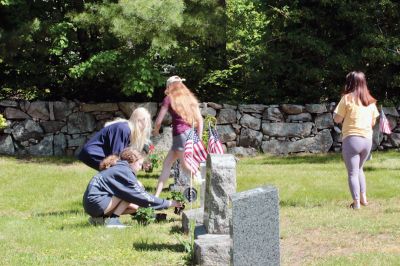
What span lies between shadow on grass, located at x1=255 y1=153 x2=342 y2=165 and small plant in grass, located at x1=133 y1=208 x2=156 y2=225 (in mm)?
6661

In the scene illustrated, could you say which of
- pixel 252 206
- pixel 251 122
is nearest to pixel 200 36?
pixel 251 122

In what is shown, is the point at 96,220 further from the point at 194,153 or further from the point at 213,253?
the point at 213,253

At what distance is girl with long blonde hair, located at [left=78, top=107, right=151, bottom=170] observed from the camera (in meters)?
8.32

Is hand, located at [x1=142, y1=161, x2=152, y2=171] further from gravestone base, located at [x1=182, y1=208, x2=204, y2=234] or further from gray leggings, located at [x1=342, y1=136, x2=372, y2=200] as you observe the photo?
gravestone base, located at [x1=182, y1=208, x2=204, y2=234]

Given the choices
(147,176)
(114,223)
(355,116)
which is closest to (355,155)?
(355,116)

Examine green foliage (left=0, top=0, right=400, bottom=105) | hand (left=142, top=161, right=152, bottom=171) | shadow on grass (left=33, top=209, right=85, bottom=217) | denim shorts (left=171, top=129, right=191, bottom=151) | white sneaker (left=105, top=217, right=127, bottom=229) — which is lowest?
shadow on grass (left=33, top=209, right=85, bottom=217)

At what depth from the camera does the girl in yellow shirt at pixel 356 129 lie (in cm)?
862

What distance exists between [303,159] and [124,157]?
7.63 meters

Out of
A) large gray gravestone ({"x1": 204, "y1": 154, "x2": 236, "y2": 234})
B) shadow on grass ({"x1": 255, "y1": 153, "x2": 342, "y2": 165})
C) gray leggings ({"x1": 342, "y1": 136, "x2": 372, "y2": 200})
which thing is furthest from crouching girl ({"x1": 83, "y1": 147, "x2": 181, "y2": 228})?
shadow on grass ({"x1": 255, "y1": 153, "x2": 342, "y2": 165})

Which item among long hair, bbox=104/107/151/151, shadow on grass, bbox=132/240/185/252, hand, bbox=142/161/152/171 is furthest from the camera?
hand, bbox=142/161/152/171

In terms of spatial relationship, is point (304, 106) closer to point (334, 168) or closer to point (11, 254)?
point (334, 168)

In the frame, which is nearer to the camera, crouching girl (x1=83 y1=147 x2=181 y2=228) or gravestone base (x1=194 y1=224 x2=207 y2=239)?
gravestone base (x1=194 y1=224 x2=207 y2=239)

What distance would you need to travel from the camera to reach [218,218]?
6.07 meters

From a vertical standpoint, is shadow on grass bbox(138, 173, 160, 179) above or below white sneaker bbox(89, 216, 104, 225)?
above
